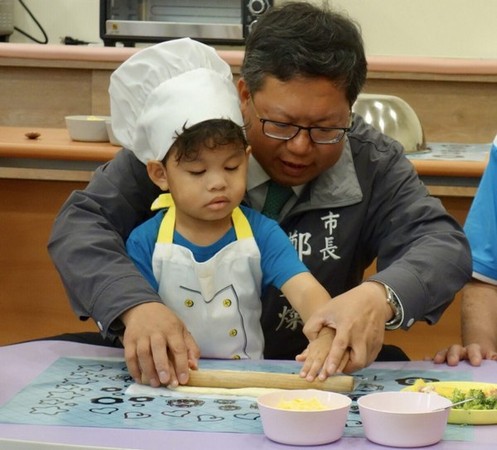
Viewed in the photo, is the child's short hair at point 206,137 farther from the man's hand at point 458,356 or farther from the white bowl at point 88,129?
the white bowl at point 88,129

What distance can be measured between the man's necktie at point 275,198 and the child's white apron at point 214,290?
9.4 inches

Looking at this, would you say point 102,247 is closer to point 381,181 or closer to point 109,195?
point 109,195

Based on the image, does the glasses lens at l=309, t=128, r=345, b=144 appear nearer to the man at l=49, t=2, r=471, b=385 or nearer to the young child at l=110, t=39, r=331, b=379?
the man at l=49, t=2, r=471, b=385

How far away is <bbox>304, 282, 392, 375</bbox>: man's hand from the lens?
149 cm

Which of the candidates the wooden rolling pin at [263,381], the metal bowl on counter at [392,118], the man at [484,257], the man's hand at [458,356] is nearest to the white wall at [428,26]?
the metal bowl on counter at [392,118]

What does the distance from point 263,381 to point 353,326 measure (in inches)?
6.1

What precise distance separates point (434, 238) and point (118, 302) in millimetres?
562

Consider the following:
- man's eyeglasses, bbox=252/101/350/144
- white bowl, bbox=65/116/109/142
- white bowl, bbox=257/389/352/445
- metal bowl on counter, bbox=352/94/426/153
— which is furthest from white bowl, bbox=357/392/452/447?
white bowl, bbox=65/116/109/142

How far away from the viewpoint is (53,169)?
9.10ft

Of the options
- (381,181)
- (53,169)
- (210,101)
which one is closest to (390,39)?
(53,169)

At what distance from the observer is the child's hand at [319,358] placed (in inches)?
57.7

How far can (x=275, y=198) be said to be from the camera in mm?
2014

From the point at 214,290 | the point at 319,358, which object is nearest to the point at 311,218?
the point at 214,290

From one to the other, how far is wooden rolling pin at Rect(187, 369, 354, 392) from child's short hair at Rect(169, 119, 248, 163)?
0.38m
